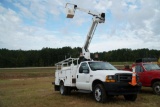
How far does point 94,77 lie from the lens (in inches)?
480

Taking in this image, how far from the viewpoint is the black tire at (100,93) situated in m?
11.4

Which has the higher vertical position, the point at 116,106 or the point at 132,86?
the point at 132,86

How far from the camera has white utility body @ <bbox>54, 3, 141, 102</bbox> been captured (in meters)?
11.3

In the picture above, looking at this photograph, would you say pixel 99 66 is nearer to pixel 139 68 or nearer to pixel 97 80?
pixel 97 80

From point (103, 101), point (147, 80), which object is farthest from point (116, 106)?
point (147, 80)

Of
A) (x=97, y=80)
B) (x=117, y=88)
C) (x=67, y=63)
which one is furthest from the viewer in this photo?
(x=67, y=63)

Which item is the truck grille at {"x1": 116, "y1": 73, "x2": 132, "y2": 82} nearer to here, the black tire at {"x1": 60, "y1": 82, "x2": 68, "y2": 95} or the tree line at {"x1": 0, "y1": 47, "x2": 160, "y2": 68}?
the black tire at {"x1": 60, "y1": 82, "x2": 68, "y2": 95}

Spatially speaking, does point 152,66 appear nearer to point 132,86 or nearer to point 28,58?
point 132,86

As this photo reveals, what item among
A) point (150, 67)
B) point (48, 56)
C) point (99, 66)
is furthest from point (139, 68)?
point (48, 56)

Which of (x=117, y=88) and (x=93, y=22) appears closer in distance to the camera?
(x=117, y=88)

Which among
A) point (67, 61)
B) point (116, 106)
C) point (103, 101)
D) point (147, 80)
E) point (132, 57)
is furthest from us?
point (132, 57)

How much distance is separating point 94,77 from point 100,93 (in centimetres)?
88

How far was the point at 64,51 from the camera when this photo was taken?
13125cm

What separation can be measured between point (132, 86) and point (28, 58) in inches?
4620
